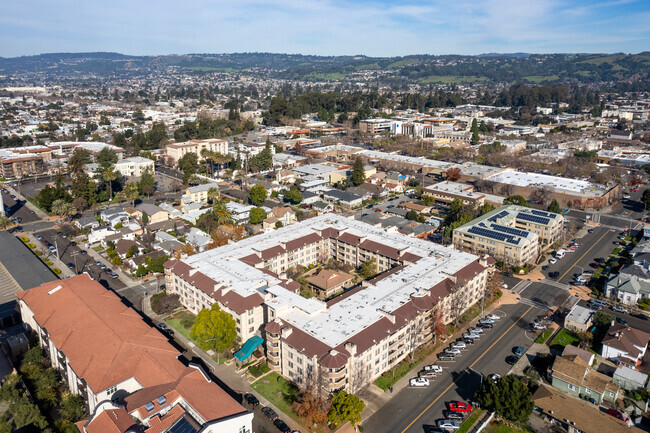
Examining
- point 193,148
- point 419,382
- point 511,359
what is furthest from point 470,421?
point 193,148

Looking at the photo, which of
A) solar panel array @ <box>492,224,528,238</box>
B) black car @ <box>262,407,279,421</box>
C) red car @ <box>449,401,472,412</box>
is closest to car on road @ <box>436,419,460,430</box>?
red car @ <box>449,401,472,412</box>

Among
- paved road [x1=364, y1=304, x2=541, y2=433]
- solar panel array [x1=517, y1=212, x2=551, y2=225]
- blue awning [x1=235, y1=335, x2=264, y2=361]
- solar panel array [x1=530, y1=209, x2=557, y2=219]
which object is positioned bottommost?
paved road [x1=364, y1=304, x2=541, y2=433]

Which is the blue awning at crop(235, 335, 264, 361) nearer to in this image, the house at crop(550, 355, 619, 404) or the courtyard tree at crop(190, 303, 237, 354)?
the courtyard tree at crop(190, 303, 237, 354)

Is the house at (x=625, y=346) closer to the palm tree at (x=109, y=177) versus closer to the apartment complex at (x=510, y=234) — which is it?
the apartment complex at (x=510, y=234)

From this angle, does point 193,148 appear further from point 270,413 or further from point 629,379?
point 629,379

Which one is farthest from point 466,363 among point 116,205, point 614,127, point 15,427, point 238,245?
point 614,127
